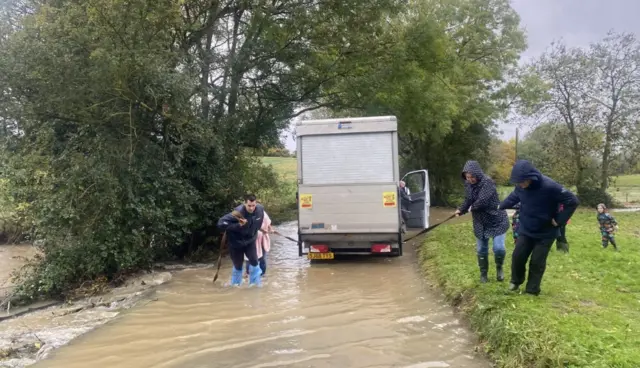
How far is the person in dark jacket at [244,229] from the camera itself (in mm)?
9031

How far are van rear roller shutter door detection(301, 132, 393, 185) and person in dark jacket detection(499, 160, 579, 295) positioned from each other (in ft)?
15.2

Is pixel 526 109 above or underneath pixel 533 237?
above

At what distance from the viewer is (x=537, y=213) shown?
646 centimetres

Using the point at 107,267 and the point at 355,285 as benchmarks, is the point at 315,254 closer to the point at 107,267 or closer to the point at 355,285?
the point at 355,285

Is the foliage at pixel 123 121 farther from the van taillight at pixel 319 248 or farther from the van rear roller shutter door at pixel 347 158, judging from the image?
the van taillight at pixel 319 248

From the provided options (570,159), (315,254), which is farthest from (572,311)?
(570,159)

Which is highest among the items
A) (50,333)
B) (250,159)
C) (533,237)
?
(250,159)

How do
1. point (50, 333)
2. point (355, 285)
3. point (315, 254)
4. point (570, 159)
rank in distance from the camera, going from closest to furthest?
point (50, 333), point (355, 285), point (315, 254), point (570, 159)

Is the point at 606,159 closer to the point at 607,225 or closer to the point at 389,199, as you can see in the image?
the point at 607,225

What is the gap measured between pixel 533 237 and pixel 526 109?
2436 centimetres

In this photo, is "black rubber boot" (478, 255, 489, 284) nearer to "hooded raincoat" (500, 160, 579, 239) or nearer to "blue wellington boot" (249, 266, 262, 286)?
"hooded raincoat" (500, 160, 579, 239)

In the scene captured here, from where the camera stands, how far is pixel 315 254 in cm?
1180

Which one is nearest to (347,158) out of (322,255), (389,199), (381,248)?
(389,199)

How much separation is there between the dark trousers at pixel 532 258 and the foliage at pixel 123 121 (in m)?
7.91
